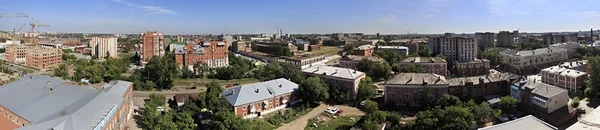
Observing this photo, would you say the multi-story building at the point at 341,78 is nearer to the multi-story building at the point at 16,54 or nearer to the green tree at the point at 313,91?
the green tree at the point at 313,91

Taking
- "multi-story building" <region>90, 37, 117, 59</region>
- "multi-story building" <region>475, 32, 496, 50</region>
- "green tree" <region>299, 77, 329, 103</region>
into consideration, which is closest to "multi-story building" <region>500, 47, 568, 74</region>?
"green tree" <region>299, 77, 329, 103</region>

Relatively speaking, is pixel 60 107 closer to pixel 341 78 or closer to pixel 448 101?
pixel 341 78

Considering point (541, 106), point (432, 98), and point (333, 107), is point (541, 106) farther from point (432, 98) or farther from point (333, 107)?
point (333, 107)

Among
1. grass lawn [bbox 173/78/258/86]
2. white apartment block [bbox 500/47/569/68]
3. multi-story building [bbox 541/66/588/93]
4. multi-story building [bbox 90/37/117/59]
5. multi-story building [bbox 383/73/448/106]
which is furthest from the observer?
multi-story building [bbox 90/37/117/59]

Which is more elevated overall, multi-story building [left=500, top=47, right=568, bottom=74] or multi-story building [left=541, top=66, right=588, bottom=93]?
multi-story building [left=500, top=47, right=568, bottom=74]

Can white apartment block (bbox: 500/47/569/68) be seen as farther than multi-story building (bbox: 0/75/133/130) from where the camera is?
Yes

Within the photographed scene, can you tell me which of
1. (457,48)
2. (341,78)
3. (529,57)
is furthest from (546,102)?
(529,57)

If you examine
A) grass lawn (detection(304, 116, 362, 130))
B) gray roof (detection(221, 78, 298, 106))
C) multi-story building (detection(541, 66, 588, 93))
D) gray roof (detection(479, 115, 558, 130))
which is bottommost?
grass lawn (detection(304, 116, 362, 130))

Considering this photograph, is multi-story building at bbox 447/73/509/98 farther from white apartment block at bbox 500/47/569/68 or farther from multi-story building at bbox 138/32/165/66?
multi-story building at bbox 138/32/165/66
